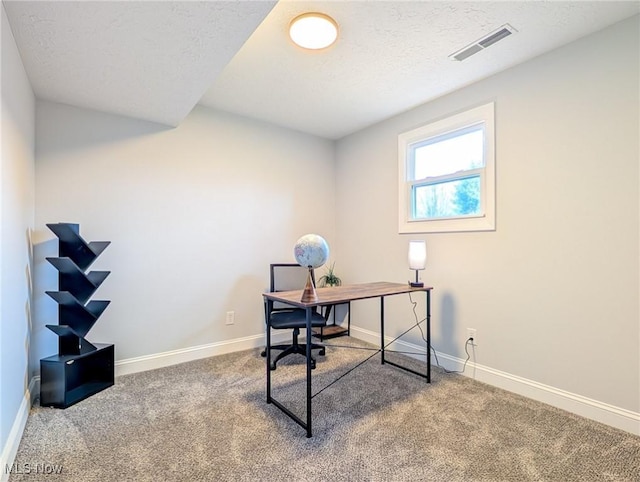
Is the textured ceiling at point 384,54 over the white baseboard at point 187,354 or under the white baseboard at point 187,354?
over

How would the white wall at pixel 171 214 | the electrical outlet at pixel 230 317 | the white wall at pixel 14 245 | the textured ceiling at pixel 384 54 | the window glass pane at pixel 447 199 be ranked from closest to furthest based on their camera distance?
the white wall at pixel 14 245, the textured ceiling at pixel 384 54, the white wall at pixel 171 214, the window glass pane at pixel 447 199, the electrical outlet at pixel 230 317

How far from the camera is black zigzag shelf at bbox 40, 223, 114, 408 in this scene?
2.05 metres

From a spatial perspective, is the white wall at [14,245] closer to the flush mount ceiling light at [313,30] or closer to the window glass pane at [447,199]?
the flush mount ceiling light at [313,30]

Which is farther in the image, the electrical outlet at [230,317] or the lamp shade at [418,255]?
the electrical outlet at [230,317]

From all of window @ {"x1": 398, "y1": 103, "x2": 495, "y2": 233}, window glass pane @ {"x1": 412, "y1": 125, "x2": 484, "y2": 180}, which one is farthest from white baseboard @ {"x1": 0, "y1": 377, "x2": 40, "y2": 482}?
window glass pane @ {"x1": 412, "y1": 125, "x2": 484, "y2": 180}

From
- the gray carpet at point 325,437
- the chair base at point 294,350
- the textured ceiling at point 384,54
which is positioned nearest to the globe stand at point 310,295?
the gray carpet at point 325,437

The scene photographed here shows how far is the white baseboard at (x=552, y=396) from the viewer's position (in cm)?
185

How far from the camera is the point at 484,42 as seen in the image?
6.81ft

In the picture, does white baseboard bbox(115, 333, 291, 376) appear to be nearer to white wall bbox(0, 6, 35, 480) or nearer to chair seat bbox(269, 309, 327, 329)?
chair seat bbox(269, 309, 327, 329)

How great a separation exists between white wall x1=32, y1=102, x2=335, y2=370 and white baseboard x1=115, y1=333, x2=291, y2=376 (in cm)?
Result: 4

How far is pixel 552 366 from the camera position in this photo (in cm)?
215

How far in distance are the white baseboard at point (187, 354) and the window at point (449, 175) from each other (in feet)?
6.23

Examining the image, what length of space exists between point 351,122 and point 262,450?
3.05m

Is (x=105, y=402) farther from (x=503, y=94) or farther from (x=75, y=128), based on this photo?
(x=503, y=94)
